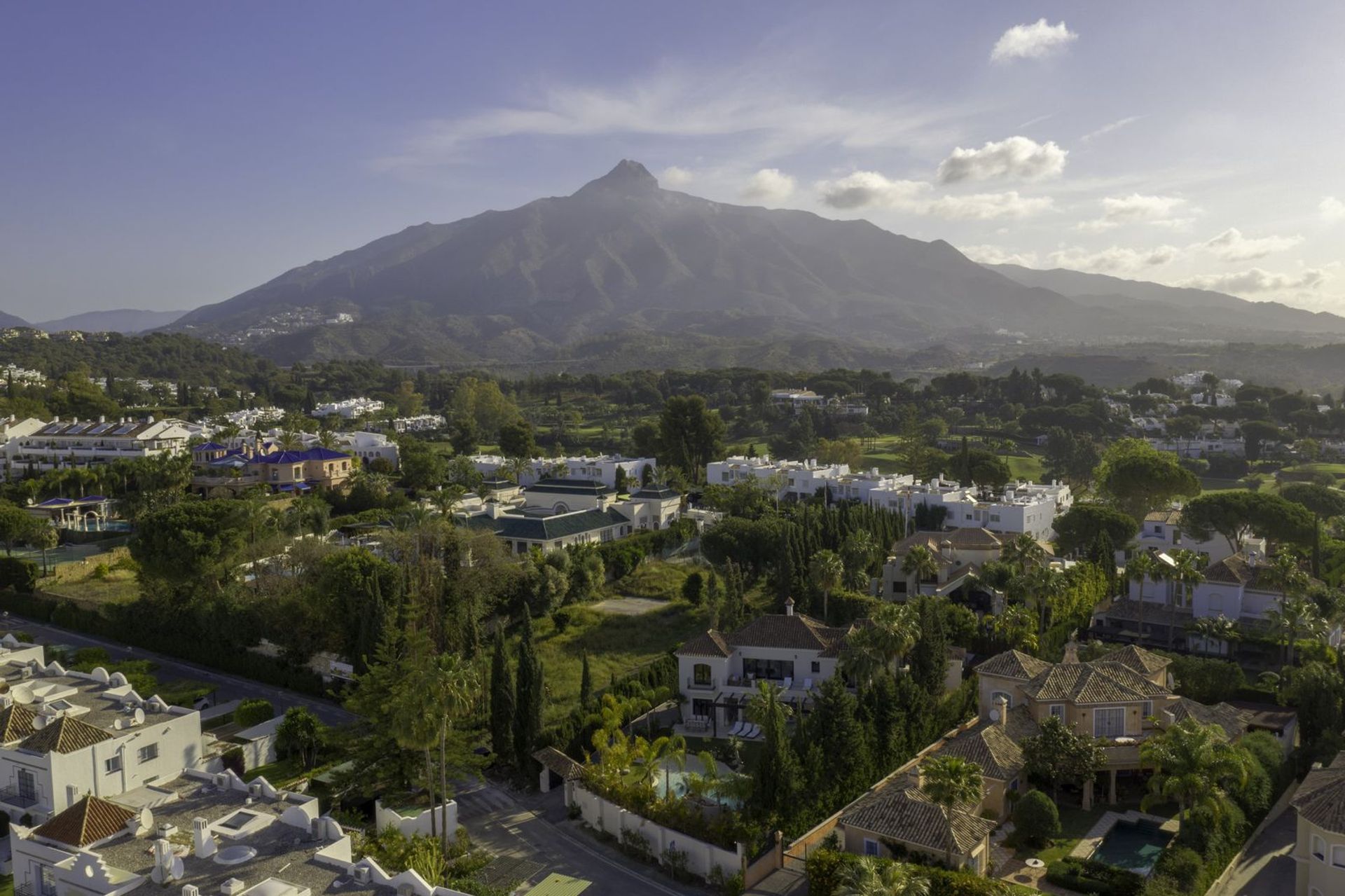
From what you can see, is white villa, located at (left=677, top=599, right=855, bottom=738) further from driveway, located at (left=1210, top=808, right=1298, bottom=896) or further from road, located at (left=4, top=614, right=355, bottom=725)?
driveway, located at (left=1210, top=808, right=1298, bottom=896)

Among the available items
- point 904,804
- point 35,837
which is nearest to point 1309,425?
point 904,804

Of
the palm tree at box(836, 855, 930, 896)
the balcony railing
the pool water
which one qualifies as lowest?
the pool water

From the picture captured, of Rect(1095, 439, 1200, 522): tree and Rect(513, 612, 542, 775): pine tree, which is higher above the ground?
Rect(1095, 439, 1200, 522): tree

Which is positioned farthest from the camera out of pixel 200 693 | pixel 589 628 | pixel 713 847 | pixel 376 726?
pixel 589 628

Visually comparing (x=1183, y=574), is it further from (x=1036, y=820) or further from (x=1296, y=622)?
(x=1036, y=820)

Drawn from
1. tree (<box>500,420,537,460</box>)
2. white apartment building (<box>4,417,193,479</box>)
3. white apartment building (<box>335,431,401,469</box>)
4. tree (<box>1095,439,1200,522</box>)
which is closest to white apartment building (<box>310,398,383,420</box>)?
white apartment building (<box>335,431,401,469</box>)

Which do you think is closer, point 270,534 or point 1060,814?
point 1060,814

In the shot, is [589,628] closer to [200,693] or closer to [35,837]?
[200,693]
